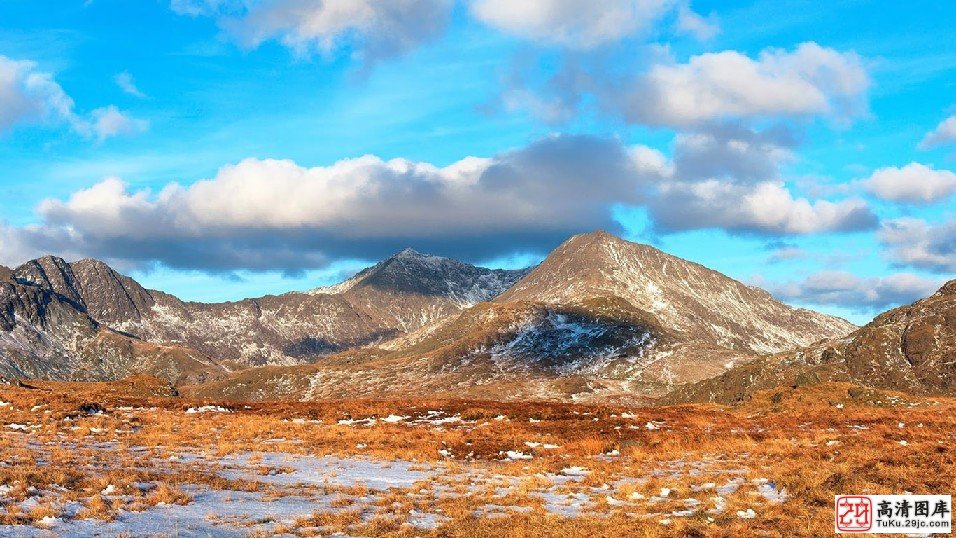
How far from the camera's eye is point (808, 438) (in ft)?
123

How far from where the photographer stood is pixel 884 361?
146m

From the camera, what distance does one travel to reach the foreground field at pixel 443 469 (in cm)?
1864

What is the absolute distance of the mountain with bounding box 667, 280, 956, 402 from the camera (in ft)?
439

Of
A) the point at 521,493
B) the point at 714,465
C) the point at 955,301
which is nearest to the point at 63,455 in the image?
the point at 521,493

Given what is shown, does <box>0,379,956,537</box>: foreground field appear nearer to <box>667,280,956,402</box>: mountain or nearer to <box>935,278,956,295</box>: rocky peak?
<box>667,280,956,402</box>: mountain

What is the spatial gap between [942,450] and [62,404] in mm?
52334

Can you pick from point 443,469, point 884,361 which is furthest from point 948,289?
point 443,469

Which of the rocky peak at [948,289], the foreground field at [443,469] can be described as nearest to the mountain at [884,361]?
the rocky peak at [948,289]

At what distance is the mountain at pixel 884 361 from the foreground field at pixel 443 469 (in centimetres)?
9567

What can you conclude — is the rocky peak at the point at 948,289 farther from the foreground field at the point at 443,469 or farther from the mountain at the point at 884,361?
the foreground field at the point at 443,469

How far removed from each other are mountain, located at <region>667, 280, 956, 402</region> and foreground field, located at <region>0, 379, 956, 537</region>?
9567 cm

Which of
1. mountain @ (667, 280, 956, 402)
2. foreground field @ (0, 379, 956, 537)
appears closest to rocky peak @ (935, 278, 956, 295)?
mountain @ (667, 280, 956, 402)

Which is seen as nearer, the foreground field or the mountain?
the foreground field

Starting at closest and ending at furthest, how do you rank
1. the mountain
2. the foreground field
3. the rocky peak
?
the foreground field < the mountain < the rocky peak
